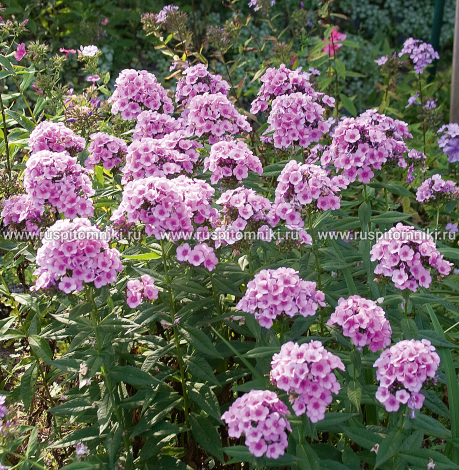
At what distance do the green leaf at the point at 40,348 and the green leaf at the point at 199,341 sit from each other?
2.23ft

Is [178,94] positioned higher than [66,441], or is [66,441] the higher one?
[178,94]

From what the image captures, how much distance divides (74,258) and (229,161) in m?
0.88

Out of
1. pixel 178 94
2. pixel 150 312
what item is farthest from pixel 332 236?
pixel 178 94

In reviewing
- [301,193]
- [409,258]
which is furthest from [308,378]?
[301,193]

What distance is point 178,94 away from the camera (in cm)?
327

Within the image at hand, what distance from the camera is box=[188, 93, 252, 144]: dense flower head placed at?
114 inches

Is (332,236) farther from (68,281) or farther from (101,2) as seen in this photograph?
(101,2)

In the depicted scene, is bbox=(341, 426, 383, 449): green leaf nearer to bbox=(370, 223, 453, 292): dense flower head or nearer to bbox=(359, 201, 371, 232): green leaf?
bbox=(370, 223, 453, 292): dense flower head

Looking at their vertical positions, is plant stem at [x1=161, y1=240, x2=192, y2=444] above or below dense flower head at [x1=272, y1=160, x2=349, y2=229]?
below

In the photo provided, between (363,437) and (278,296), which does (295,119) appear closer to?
(278,296)

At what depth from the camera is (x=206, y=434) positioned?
7.75 feet

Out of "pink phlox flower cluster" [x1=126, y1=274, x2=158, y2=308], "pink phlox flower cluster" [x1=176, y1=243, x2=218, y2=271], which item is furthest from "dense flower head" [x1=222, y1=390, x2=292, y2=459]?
"pink phlox flower cluster" [x1=126, y1=274, x2=158, y2=308]

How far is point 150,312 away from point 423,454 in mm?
1107

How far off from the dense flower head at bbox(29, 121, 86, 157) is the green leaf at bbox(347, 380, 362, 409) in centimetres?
161
